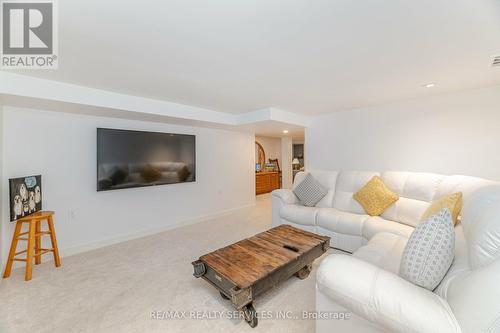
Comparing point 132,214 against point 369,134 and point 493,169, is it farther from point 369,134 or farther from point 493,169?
point 493,169

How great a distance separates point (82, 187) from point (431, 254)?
151 inches

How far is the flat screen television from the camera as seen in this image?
300 cm

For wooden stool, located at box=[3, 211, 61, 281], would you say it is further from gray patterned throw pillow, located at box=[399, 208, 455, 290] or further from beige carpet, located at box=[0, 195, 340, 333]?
gray patterned throw pillow, located at box=[399, 208, 455, 290]

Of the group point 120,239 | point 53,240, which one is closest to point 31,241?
point 53,240

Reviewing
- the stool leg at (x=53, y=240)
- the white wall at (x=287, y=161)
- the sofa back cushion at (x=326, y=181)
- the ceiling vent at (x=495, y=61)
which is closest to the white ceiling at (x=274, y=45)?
the ceiling vent at (x=495, y=61)

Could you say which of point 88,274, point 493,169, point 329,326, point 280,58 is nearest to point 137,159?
point 88,274

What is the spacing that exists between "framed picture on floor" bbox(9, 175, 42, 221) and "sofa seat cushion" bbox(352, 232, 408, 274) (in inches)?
132

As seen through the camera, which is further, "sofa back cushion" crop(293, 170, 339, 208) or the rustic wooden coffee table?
"sofa back cushion" crop(293, 170, 339, 208)

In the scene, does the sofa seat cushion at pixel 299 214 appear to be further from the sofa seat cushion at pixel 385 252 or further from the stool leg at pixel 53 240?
Answer: the stool leg at pixel 53 240

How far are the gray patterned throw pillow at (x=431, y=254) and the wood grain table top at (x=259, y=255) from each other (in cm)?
92

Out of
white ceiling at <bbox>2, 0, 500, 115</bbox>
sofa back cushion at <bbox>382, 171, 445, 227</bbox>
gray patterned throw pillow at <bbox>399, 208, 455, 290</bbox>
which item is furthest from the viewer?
sofa back cushion at <bbox>382, 171, 445, 227</bbox>

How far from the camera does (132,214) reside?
338 cm

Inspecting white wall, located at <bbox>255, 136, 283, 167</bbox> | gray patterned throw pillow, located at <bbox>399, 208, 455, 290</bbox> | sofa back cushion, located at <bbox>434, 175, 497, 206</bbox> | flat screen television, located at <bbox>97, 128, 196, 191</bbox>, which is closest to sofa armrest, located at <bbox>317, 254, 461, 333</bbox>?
gray patterned throw pillow, located at <bbox>399, 208, 455, 290</bbox>

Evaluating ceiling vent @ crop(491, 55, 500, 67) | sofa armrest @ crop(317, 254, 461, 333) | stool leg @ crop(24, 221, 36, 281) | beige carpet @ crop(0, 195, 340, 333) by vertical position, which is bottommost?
beige carpet @ crop(0, 195, 340, 333)
